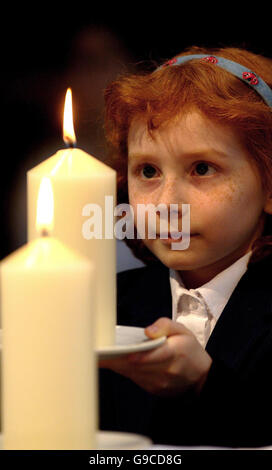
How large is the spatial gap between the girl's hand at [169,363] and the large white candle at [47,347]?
24cm

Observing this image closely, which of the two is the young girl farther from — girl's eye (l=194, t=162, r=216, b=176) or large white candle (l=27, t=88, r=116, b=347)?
large white candle (l=27, t=88, r=116, b=347)

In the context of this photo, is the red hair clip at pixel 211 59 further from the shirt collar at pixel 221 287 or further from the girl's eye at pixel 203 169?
the shirt collar at pixel 221 287

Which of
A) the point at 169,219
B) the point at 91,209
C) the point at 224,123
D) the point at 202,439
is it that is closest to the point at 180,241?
the point at 169,219

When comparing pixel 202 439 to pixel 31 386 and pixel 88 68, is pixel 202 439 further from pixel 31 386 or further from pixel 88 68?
pixel 88 68

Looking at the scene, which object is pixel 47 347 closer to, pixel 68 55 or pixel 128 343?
pixel 128 343

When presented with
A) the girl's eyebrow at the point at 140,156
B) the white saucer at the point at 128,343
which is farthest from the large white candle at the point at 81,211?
the girl's eyebrow at the point at 140,156

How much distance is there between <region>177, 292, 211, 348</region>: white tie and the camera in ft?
4.73

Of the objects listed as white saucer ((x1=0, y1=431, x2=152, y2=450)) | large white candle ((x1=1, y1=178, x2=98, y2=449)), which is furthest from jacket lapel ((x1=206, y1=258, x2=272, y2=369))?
large white candle ((x1=1, y1=178, x2=98, y2=449))

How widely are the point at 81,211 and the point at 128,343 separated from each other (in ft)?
0.53

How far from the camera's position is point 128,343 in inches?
38.5

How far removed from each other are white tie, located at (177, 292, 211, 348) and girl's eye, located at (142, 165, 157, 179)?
0.22m

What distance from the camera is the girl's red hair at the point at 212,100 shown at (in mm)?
1394

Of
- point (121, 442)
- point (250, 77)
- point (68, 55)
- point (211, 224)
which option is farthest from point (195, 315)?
point (68, 55)

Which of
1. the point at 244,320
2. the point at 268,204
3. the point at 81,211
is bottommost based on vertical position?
the point at 244,320
